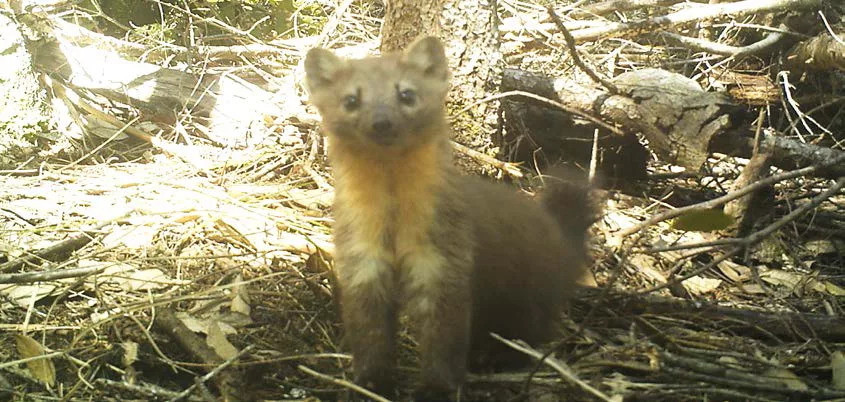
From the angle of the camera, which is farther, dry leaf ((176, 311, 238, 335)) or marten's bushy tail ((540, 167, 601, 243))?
marten's bushy tail ((540, 167, 601, 243))

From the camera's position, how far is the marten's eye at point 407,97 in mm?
3076

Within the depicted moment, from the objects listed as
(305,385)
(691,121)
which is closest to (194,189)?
(305,385)

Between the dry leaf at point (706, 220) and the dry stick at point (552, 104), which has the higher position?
the dry stick at point (552, 104)

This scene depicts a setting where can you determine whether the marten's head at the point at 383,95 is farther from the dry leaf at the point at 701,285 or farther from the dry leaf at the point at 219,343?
the dry leaf at the point at 701,285

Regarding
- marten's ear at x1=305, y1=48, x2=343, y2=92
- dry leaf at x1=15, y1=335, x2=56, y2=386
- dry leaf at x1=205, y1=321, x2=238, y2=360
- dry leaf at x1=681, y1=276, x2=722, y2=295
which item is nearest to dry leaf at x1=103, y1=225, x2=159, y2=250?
dry leaf at x1=15, y1=335, x2=56, y2=386

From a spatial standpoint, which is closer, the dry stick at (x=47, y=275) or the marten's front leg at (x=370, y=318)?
the marten's front leg at (x=370, y=318)

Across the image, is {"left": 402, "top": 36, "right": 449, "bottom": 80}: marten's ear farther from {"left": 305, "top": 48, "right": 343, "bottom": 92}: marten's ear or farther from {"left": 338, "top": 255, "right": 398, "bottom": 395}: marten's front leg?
{"left": 338, "top": 255, "right": 398, "bottom": 395}: marten's front leg

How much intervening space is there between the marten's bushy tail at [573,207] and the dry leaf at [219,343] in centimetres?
179

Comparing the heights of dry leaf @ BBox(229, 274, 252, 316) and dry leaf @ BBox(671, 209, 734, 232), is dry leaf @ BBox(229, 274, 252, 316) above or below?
below

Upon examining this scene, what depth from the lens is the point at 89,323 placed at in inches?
135

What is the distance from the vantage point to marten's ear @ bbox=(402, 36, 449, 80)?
10.6 ft

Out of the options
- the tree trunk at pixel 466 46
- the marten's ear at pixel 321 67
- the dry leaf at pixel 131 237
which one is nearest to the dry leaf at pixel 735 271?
the tree trunk at pixel 466 46

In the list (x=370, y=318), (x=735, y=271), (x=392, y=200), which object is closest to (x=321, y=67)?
(x=392, y=200)

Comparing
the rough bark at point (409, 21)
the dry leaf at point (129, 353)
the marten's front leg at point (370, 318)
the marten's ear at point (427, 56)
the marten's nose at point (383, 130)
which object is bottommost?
the dry leaf at point (129, 353)
